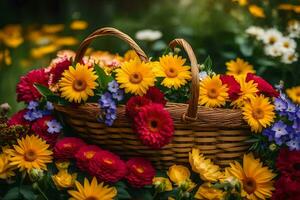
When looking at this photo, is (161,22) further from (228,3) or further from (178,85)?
(178,85)

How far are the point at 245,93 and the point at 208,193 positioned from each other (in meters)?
0.37

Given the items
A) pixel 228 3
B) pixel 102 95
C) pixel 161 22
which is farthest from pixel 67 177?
pixel 161 22

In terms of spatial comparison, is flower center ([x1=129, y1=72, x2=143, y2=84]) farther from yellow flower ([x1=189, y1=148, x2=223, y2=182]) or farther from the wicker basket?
yellow flower ([x1=189, y1=148, x2=223, y2=182])

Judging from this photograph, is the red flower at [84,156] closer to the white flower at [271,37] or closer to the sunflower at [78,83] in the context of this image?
the sunflower at [78,83]

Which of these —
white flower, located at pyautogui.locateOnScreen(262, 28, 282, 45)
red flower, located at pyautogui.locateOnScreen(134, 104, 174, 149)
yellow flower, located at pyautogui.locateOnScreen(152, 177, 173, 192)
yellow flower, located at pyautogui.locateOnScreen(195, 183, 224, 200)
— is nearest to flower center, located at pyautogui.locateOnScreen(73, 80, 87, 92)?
red flower, located at pyautogui.locateOnScreen(134, 104, 174, 149)

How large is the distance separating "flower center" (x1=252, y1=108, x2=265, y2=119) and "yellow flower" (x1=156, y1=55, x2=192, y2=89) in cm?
25

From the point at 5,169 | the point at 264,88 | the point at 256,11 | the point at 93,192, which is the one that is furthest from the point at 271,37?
the point at 5,169

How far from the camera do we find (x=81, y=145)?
6.07 ft

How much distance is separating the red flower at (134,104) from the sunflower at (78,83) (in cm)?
14

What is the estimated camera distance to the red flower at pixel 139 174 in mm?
1772

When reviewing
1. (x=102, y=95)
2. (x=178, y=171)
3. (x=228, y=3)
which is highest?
(x=228, y=3)

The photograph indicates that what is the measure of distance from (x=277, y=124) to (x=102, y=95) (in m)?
A: 0.59

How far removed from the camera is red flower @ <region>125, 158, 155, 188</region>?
1.77 metres

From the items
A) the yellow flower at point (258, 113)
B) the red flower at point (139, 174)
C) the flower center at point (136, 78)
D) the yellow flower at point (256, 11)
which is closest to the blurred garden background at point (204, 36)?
the yellow flower at point (256, 11)
